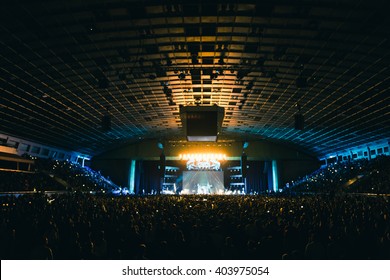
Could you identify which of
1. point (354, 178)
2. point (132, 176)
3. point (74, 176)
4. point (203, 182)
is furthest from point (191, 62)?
point (132, 176)

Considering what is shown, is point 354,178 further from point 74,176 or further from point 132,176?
point 74,176

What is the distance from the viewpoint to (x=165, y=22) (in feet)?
41.5

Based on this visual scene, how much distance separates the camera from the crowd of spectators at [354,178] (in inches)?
911

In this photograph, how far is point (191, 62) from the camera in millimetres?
17031

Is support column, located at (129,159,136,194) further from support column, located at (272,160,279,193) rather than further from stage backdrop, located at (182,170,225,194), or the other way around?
support column, located at (272,160,279,193)

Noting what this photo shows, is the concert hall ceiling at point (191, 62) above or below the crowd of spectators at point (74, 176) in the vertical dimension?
above

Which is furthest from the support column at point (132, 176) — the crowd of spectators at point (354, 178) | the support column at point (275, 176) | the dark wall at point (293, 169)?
the crowd of spectators at point (354, 178)

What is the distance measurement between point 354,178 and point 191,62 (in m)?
23.2

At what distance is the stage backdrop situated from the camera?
39.5 metres

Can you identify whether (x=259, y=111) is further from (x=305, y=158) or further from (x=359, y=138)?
(x=305, y=158)

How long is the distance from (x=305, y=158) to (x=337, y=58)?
1089 inches

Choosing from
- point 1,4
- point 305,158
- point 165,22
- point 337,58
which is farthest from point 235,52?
point 305,158

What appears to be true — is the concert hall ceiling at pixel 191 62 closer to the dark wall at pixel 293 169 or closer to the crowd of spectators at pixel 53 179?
the crowd of spectators at pixel 53 179

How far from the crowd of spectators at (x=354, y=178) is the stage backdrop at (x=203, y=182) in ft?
37.6
